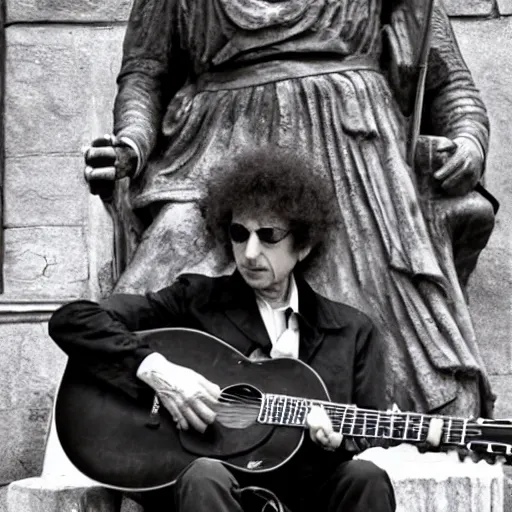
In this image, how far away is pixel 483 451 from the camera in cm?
606

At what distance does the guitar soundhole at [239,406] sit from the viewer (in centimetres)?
635

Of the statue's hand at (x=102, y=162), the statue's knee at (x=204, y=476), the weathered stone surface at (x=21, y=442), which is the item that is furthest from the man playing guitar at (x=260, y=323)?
the weathered stone surface at (x=21, y=442)

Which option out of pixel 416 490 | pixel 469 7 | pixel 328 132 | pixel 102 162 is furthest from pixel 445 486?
pixel 469 7

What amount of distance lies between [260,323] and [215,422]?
0.37 m

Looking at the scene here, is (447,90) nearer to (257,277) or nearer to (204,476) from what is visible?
(257,277)

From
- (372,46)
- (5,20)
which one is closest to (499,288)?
(372,46)

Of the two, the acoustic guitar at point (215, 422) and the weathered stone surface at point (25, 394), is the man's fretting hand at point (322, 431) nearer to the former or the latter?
the acoustic guitar at point (215, 422)

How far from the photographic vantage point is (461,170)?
7.61m

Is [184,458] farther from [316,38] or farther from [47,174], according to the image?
[47,174]

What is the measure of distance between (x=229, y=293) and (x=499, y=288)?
2.32 m

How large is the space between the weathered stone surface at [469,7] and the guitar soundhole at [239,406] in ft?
10.1

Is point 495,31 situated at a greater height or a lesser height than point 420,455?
greater

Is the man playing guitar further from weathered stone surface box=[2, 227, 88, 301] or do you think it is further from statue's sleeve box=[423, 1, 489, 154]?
weathered stone surface box=[2, 227, 88, 301]

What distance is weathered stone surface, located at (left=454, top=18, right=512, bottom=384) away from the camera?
8.69 meters
